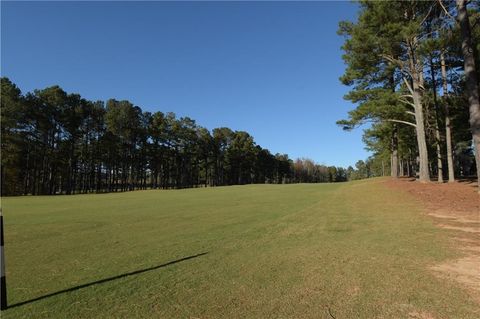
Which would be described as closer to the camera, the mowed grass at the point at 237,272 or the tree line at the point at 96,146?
the mowed grass at the point at 237,272

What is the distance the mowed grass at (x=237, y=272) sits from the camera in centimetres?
414

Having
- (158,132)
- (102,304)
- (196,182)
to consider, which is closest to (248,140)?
(196,182)

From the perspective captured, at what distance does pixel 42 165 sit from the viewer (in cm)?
5878

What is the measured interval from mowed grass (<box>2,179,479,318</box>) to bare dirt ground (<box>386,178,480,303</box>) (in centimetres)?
31

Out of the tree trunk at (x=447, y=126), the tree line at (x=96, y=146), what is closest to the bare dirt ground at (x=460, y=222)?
the tree trunk at (x=447, y=126)

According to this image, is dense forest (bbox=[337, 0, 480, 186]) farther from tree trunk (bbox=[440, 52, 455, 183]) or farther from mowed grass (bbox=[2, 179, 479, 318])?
mowed grass (bbox=[2, 179, 479, 318])

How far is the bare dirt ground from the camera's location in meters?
5.35

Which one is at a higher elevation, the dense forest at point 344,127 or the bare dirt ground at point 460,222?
the dense forest at point 344,127

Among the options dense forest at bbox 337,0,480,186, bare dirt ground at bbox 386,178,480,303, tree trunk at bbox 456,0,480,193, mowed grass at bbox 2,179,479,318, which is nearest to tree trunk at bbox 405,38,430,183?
dense forest at bbox 337,0,480,186

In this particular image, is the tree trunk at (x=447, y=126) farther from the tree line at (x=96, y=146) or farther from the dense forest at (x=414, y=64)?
the tree line at (x=96, y=146)

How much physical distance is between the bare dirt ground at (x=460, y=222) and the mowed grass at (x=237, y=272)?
1.01ft

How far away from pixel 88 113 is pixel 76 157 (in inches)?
354

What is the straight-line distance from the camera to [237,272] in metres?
5.63

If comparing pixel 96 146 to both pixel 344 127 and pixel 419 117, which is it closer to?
pixel 344 127
